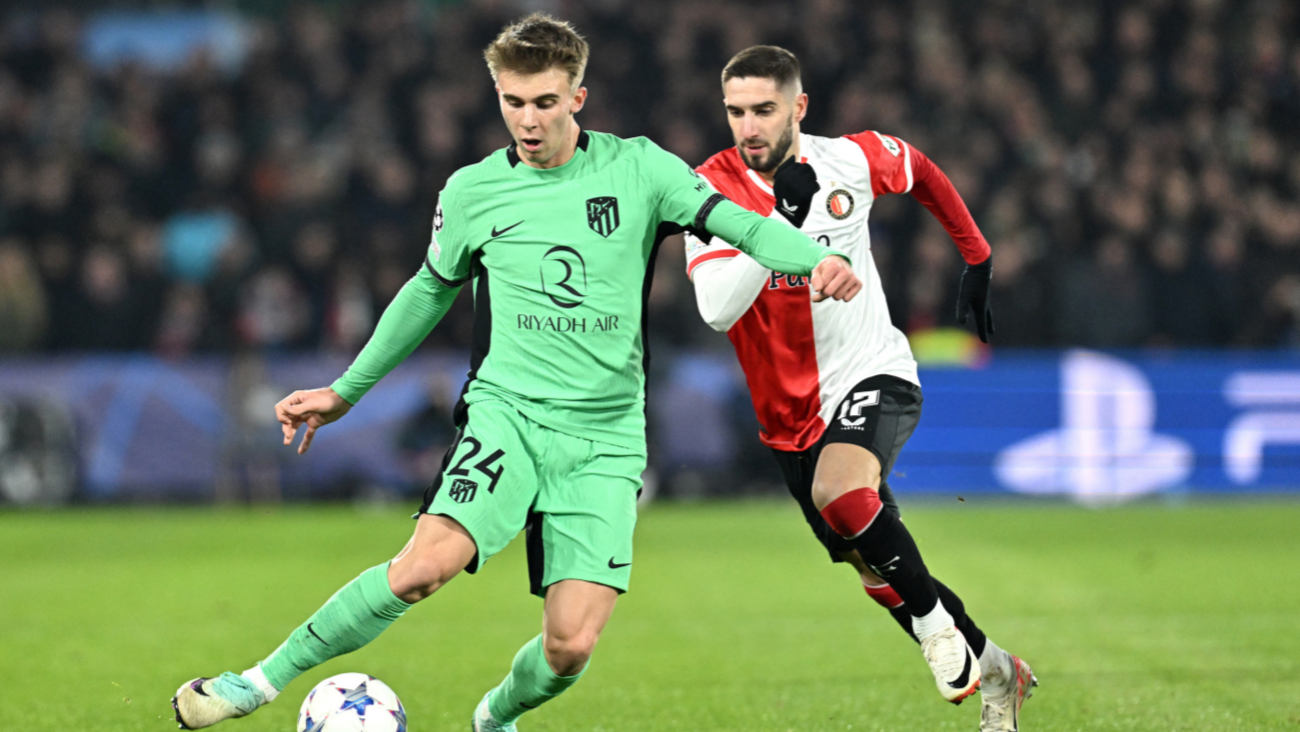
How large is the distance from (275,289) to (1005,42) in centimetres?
866

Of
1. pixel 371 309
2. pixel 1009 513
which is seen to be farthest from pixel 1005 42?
pixel 371 309

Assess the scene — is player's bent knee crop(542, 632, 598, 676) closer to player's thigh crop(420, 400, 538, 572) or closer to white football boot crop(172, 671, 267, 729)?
player's thigh crop(420, 400, 538, 572)

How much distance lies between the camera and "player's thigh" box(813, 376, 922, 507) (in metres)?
4.88

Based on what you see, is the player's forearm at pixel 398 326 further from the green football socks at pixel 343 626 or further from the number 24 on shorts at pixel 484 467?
the green football socks at pixel 343 626

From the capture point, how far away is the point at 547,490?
4340 mm

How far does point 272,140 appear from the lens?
15.5 meters

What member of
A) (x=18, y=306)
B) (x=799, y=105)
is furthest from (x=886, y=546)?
(x=18, y=306)

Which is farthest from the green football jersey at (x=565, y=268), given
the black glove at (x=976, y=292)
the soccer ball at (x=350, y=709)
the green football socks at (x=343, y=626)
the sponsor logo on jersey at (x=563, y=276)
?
the black glove at (x=976, y=292)

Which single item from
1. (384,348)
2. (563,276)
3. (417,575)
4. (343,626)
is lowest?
(343,626)

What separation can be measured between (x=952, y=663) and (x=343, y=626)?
188 cm

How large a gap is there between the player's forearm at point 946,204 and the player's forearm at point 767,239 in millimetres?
1199

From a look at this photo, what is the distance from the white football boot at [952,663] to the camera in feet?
15.0

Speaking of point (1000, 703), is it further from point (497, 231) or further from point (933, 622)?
point (497, 231)

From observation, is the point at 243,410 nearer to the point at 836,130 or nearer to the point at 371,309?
the point at 371,309
